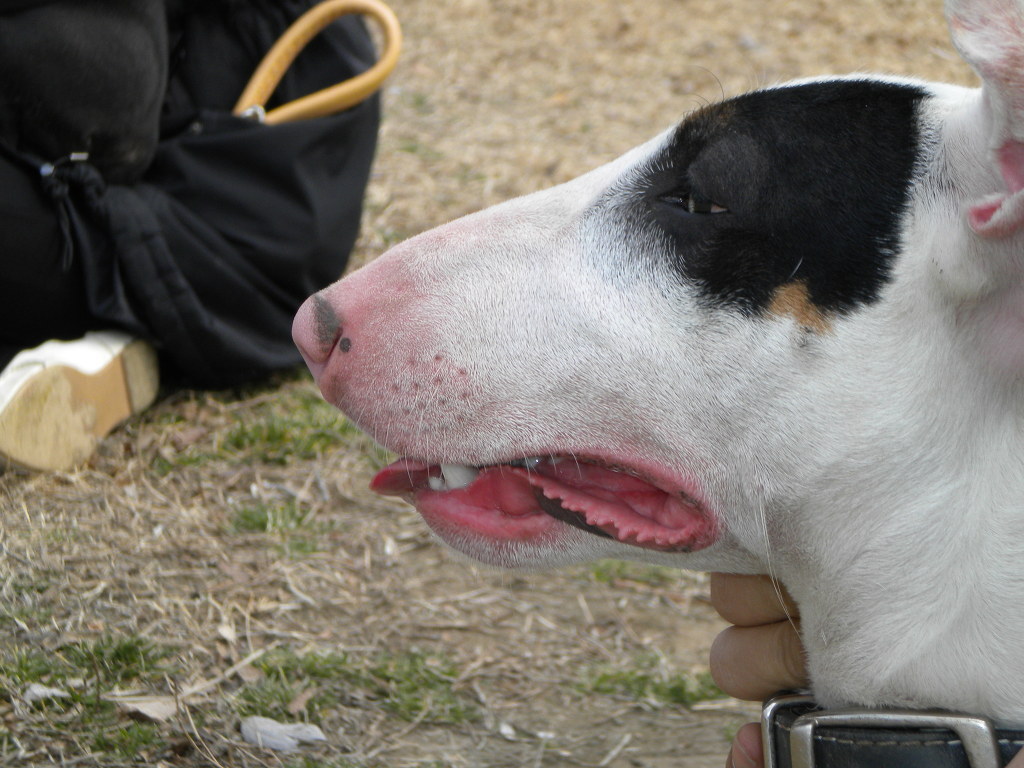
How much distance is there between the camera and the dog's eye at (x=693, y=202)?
1739 millimetres

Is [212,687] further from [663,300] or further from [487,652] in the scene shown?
[663,300]

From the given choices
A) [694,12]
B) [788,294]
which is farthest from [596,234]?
[694,12]

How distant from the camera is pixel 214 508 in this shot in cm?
313

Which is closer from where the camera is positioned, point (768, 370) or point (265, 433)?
point (768, 370)

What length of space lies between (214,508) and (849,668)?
186 cm

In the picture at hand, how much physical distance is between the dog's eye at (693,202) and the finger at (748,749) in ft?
2.77

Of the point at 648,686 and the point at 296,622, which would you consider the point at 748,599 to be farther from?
the point at 296,622

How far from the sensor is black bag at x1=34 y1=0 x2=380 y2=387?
3.31 metres

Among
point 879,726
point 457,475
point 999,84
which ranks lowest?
point 879,726

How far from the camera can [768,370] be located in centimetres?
168

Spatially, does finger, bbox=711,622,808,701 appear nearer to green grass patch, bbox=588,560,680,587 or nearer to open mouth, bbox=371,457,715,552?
open mouth, bbox=371,457,715,552

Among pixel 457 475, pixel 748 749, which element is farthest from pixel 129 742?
pixel 748 749

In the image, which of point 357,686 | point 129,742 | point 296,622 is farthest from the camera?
point 296,622

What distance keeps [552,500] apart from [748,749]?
0.55m
